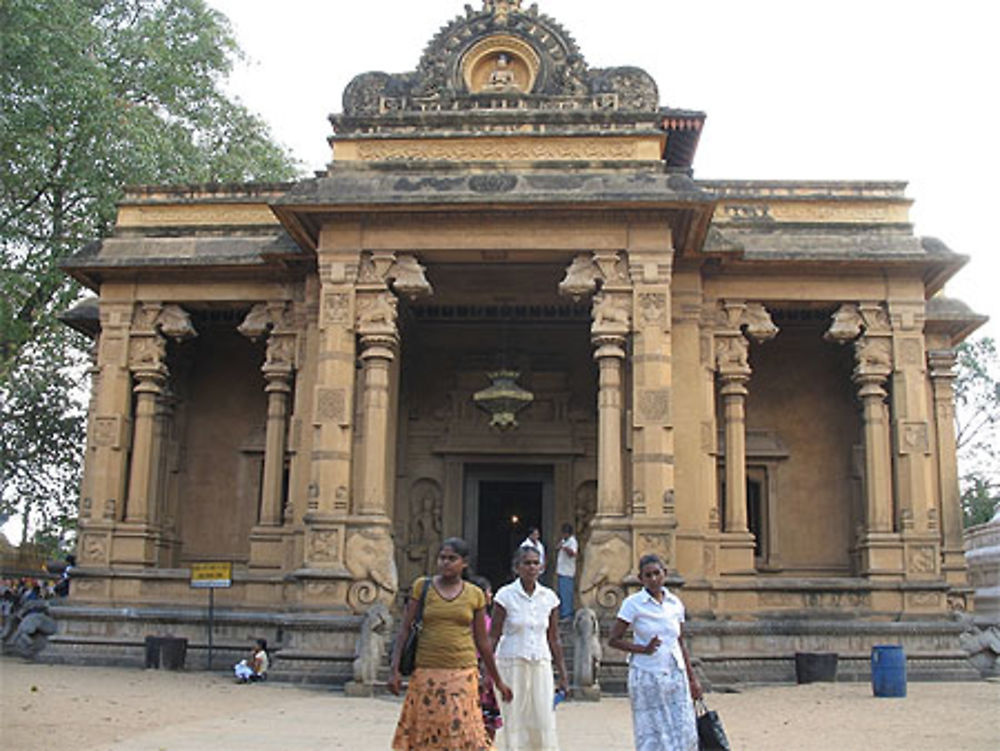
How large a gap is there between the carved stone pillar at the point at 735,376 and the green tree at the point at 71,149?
460 inches

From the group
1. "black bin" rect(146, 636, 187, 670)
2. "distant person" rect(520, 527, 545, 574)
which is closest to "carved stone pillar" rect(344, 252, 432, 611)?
"distant person" rect(520, 527, 545, 574)

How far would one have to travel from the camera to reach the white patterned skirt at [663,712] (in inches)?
262

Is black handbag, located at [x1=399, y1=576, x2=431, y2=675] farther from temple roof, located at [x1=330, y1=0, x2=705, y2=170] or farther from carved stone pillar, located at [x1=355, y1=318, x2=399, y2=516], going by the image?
temple roof, located at [x1=330, y1=0, x2=705, y2=170]

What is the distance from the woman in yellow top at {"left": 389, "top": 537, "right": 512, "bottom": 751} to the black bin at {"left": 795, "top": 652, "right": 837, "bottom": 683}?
1042 centimetres

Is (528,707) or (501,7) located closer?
(528,707)

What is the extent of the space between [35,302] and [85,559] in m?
8.95

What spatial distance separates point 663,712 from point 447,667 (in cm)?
150

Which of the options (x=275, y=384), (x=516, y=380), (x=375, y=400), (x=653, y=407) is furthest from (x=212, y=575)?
(x=653, y=407)

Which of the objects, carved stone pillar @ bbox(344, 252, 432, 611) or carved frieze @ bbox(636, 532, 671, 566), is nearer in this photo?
carved frieze @ bbox(636, 532, 671, 566)

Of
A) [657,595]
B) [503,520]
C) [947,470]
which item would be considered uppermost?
[947,470]

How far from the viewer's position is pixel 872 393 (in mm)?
17625

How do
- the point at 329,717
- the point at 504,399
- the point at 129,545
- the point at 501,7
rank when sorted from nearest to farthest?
the point at 329,717
the point at 504,399
the point at 501,7
the point at 129,545

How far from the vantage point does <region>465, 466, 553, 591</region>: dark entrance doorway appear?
19.5m

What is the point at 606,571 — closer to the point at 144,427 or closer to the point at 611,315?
the point at 611,315
